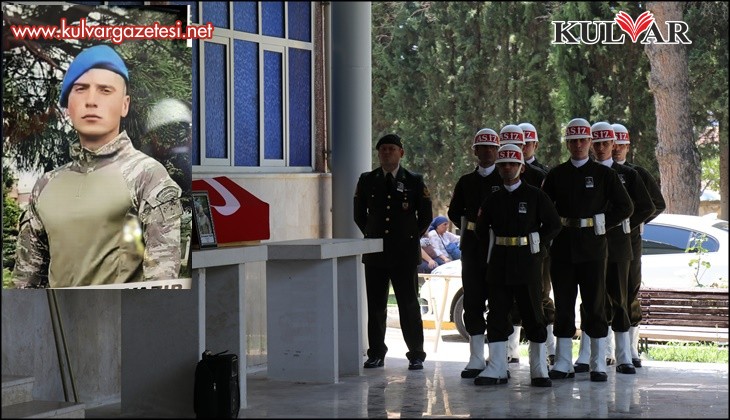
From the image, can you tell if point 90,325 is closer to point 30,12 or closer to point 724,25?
point 30,12

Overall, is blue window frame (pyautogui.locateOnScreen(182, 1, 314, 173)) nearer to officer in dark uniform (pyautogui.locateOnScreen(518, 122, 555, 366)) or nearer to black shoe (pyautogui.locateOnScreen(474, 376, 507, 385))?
officer in dark uniform (pyautogui.locateOnScreen(518, 122, 555, 366))

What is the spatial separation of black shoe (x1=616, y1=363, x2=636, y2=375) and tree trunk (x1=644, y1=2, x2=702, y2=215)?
10286 mm

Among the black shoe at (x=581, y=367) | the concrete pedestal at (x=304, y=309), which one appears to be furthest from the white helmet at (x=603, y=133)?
the concrete pedestal at (x=304, y=309)

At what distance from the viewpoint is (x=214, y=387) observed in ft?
27.1

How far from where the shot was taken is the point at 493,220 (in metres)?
9.84

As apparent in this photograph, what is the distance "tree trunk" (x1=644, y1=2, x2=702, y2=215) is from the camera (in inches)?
803

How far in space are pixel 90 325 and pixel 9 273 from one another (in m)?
1.26

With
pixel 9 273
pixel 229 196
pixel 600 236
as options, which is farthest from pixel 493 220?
pixel 9 273

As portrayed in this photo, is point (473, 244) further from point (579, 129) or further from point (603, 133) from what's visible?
point (603, 133)

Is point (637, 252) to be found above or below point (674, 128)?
below

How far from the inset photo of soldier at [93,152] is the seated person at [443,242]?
9.07 metres

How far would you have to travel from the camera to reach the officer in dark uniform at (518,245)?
969 cm

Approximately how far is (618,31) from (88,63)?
1517 centimetres

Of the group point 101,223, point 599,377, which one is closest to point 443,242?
point 599,377
